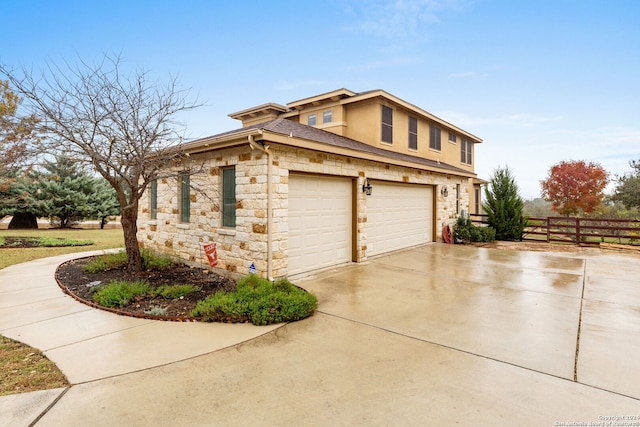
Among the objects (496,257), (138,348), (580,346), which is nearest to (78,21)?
(138,348)

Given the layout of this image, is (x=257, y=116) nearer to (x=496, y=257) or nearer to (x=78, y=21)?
(x=78, y=21)

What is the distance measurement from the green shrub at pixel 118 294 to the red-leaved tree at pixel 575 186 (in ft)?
76.9

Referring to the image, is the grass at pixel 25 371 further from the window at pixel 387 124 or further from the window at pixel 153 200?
the window at pixel 387 124

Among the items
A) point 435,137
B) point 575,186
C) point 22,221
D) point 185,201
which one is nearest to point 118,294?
point 185,201

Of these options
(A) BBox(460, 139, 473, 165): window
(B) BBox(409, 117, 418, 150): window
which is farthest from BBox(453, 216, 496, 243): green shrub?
(A) BBox(460, 139, 473, 165): window

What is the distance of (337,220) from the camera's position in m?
8.07

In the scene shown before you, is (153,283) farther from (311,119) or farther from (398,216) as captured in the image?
(311,119)

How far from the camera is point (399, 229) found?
10547 millimetres

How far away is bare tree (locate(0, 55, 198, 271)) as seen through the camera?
582 centimetres

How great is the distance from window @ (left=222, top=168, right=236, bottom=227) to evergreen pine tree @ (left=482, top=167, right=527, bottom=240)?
1239 centimetres

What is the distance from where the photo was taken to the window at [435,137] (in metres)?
14.6

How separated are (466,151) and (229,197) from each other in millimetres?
15783

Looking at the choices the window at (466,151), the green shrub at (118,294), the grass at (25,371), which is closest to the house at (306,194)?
the green shrub at (118,294)

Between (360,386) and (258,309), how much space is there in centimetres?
206
